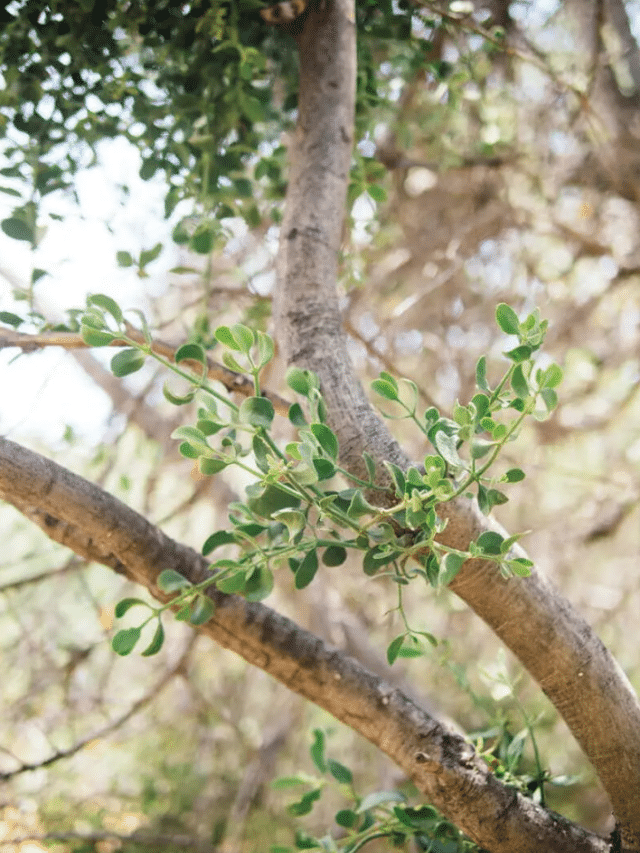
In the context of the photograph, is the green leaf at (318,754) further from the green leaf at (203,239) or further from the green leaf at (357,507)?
the green leaf at (203,239)

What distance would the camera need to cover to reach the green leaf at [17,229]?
818mm

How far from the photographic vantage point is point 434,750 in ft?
2.46

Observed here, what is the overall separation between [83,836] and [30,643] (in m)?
0.36

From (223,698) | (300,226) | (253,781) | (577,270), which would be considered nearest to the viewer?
(300,226)

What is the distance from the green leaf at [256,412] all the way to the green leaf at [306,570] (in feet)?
0.42

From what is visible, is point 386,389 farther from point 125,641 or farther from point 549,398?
point 125,641

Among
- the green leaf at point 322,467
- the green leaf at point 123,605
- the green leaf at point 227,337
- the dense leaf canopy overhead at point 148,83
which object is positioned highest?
the dense leaf canopy overhead at point 148,83

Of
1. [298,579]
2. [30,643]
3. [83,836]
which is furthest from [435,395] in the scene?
[298,579]

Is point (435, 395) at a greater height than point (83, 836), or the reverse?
point (435, 395)

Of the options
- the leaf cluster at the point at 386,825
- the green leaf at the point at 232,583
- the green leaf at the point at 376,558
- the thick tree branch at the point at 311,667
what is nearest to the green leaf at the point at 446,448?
the green leaf at the point at 376,558

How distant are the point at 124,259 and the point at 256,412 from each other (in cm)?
39

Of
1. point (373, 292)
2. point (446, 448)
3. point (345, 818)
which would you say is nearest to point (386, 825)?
point (345, 818)

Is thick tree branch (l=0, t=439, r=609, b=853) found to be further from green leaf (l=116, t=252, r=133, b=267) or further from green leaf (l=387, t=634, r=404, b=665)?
green leaf (l=116, t=252, r=133, b=267)

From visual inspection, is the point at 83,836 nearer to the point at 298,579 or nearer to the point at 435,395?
the point at 298,579
